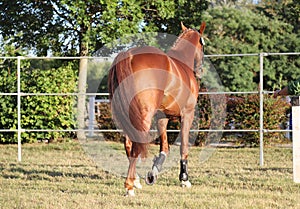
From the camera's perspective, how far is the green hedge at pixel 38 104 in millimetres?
11016

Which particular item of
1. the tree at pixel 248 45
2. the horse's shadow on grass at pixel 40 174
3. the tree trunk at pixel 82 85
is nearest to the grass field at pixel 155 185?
the horse's shadow on grass at pixel 40 174

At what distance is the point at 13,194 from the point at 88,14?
7.14m

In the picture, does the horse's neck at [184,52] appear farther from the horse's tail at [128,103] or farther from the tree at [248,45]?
the tree at [248,45]

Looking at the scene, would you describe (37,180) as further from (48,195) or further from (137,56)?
(137,56)

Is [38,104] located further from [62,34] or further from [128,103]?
[128,103]

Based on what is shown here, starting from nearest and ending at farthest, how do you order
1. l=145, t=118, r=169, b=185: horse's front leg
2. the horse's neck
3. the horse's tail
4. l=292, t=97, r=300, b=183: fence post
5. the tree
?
l=292, t=97, r=300, b=183: fence post
the horse's tail
l=145, t=118, r=169, b=185: horse's front leg
the horse's neck
the tree

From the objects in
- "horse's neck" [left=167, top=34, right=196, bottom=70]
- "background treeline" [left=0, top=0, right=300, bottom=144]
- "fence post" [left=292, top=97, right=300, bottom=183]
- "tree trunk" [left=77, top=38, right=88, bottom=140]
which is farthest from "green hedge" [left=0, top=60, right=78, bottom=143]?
"fence post" [left=292, top=97, right=300, bottom=183]

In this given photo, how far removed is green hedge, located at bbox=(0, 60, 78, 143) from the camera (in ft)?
36.1

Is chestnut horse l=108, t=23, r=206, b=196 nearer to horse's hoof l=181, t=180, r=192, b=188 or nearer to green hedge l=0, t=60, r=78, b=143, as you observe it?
horse's hoof l=181, t=180, r=192, b=188

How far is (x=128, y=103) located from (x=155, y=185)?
1.22 meters

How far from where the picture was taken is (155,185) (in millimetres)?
5691

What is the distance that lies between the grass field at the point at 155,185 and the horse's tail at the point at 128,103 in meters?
0.54

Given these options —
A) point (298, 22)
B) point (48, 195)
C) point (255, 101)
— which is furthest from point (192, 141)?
point (298, 22)

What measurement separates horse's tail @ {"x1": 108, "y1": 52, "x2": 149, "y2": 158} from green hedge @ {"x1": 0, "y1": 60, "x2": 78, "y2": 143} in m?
6.31
